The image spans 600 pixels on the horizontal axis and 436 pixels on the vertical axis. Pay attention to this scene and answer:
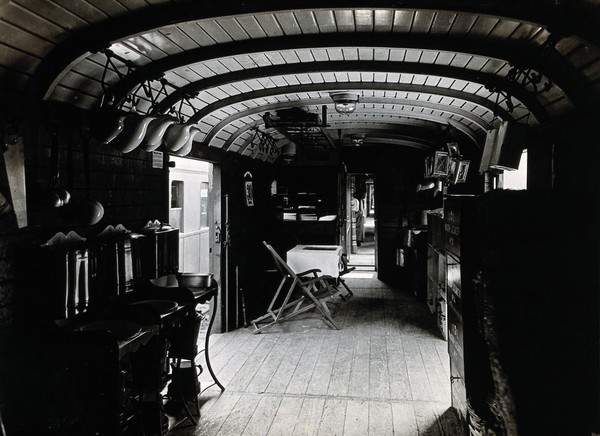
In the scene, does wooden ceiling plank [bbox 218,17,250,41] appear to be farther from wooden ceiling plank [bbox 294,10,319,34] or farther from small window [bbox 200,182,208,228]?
small window [bbox 200,182,208,228]

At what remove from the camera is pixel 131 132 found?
2.94 m

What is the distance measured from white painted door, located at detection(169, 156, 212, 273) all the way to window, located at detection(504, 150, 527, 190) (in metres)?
4.52

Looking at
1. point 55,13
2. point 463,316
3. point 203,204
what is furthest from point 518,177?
point 203,204

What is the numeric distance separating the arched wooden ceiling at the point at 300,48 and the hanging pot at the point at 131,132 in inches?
7.6

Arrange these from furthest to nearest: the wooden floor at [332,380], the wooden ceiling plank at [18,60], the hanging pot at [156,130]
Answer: the wooden floor at [332,380] < the hanging pot at [156,130] < the wooden ceiling plank at [18,60]

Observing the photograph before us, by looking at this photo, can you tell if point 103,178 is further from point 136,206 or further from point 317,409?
point 317,409

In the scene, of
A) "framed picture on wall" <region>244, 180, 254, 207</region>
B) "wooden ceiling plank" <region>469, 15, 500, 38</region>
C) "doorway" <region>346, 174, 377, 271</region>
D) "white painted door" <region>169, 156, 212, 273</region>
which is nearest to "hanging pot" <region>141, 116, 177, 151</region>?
"wooden ceiling plank" <region>469, 15, 500, 38</region>

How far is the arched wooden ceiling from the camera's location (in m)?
2.19

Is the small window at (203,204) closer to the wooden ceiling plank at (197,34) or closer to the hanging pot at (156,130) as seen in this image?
the hanging pot at (156,130)

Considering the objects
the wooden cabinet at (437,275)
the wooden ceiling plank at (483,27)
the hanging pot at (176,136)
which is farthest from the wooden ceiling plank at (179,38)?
the wooden cabinet at (437,275)

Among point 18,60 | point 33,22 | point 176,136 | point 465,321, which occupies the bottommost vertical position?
point 465,321

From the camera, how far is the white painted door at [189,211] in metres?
7.61

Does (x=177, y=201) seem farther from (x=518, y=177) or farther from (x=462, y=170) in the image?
(x=518, y=177)

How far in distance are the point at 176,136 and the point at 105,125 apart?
2.33ft
